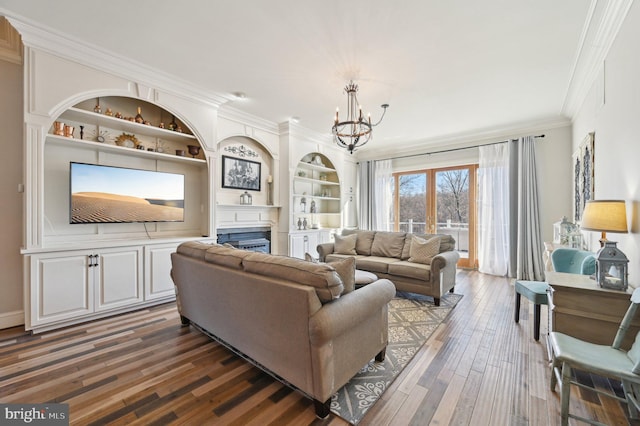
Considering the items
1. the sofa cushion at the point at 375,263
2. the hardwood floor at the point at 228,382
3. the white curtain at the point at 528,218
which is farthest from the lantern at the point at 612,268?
the white curtain at the point at 528,218

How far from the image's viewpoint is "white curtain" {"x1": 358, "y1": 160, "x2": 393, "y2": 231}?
22.5 feet

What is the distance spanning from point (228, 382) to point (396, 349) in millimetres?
1448

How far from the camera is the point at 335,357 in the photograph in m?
1.69

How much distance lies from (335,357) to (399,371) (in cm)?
75

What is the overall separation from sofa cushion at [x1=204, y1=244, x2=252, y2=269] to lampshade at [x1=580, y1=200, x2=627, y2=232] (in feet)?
8.70

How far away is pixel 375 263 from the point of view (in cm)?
409

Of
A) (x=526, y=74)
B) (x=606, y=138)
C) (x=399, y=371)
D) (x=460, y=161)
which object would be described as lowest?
(x=399, y=371)

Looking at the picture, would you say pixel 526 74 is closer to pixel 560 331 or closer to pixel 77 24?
pixel 560 331

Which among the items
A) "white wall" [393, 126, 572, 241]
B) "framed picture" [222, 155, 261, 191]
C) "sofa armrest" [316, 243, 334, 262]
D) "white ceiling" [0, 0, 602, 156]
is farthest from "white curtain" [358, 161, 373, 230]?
"white wall" [393, 126, 572, 241]

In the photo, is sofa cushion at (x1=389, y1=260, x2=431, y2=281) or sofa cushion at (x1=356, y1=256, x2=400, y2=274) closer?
sofa cushion at (x1=389, y1=260, x2=431, y2=281)

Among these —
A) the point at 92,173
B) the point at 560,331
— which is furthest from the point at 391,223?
the point at 92,173

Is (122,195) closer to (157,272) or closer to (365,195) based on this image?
(157,272)

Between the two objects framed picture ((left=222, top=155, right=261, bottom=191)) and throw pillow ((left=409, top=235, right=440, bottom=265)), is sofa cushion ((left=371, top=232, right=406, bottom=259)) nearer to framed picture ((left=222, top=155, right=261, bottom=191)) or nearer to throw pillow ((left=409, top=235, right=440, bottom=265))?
throw pillow ((left=409, top=235, right=440, bottom=265))

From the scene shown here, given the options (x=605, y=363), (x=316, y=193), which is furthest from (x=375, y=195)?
(x=605, y=363)
